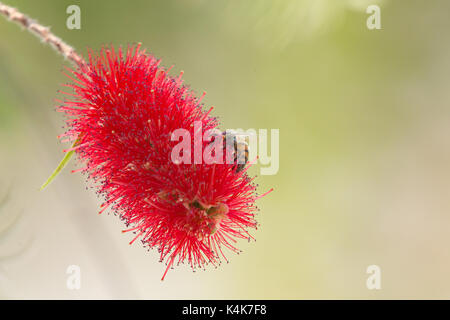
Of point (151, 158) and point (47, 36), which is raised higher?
point (47, 36)

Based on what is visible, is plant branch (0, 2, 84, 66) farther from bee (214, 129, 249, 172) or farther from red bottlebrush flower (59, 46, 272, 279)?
bee (214, 129, 249, 172)

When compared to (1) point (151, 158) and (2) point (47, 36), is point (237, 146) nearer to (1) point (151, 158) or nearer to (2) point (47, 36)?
(1) point (151, 158)

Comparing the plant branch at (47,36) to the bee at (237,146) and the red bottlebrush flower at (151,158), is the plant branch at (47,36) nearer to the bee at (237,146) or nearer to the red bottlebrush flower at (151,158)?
the red bottlebrush flower at (151,158)

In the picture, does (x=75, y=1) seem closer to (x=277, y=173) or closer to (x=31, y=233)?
(x=31, y=233)

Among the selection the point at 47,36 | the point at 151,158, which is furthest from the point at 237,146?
the point at 47,36

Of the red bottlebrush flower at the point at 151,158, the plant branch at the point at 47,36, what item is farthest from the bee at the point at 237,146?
the plant branch at the point at 47,36
